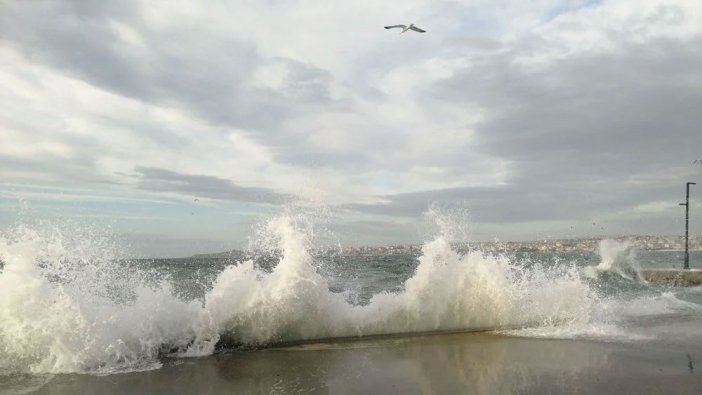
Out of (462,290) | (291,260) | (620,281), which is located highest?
(291,260)

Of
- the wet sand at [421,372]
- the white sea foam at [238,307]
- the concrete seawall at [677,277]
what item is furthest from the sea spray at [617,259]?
the wet sand at [421,372]

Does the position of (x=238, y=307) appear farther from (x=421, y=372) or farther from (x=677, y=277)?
(x=677, y=277)

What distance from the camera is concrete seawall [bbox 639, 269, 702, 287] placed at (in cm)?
2630

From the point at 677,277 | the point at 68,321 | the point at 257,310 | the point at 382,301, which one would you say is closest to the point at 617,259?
the point at 677,277

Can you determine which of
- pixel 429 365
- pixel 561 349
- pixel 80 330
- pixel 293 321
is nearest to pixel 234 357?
pixel 293 321

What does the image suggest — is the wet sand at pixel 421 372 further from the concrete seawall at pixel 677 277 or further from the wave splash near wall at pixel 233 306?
the concrete seawall at pixel 677 277

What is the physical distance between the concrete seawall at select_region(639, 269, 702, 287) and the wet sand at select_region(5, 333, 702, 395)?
68.3 ft

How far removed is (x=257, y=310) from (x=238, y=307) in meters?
0.38

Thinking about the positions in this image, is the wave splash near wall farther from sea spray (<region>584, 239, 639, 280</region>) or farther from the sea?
sea spray (<region>584, 239, 639, 280</region>)

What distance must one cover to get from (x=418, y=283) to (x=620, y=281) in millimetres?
23367

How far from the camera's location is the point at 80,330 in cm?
804

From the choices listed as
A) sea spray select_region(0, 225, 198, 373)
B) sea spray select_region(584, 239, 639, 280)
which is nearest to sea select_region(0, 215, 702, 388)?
sea spray select_region(0, 225, 198, 373)

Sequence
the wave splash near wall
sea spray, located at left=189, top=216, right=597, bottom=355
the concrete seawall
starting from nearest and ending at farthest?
the wave splash near wall < sea spray, located at left=189, top=216, right=597, bottom=355 < the concrete seawall

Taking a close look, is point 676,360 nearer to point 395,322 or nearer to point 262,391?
point 395,322
